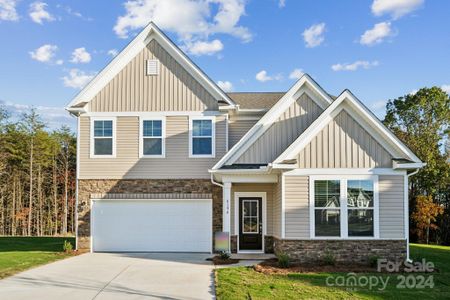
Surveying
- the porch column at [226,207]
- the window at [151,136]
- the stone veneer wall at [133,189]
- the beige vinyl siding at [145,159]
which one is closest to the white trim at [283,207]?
the porch column at [226,207]

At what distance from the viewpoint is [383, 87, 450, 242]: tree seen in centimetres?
3044

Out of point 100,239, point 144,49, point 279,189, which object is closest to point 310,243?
point 279,189

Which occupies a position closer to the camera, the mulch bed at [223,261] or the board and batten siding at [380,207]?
the board and batten siding at [380,207]

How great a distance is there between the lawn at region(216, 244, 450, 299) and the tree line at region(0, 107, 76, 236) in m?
25.0

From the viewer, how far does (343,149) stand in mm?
13164

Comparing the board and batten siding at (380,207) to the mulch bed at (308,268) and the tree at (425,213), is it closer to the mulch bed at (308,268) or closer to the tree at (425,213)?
the mulch bed at (308,268)

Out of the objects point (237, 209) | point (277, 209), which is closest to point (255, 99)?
point (237, 209)

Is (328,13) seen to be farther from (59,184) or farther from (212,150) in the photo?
(59,184)

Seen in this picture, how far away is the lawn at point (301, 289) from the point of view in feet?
28.4

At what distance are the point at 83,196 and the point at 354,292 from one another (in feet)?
36.2

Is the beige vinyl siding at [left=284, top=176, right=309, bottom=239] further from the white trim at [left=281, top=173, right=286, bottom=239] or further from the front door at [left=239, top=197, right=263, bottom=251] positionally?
the front door at [left=239, top=197, right=263, bottom=251]

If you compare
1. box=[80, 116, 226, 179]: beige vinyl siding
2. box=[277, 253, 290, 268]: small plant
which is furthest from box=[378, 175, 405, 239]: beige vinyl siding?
box=[80, 116, 226, 179]: beige vinyl siding

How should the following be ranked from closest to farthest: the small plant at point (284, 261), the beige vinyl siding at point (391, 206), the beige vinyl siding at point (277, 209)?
the small plant at point (284, 261) < the beige vinyl siding at point (391, 206) < the beige vinyl siding at point (277, 209)

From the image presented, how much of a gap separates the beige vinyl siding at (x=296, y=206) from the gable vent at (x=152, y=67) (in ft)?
22.6
